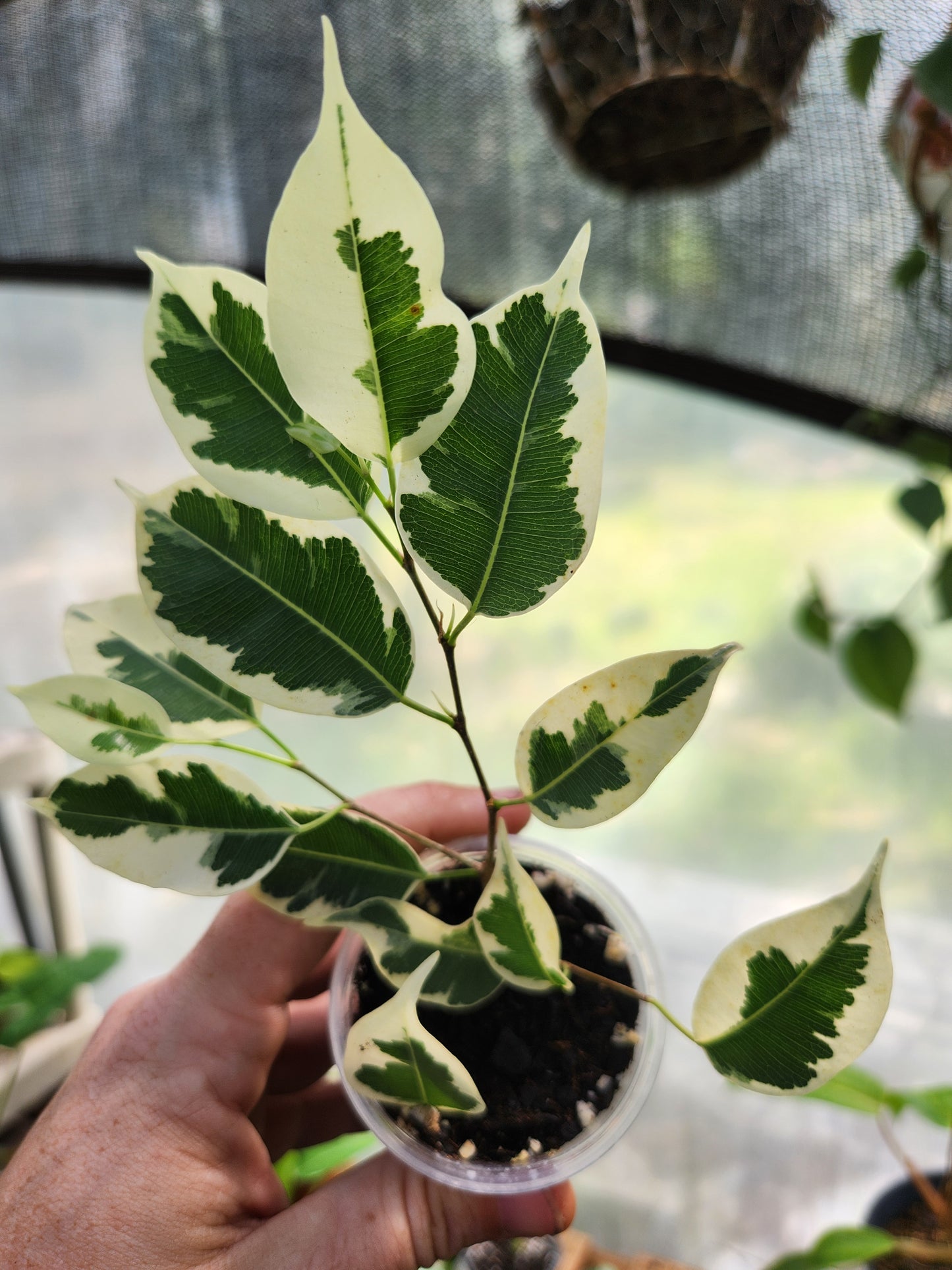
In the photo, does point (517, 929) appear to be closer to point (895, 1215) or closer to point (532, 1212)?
point (532, 1212)

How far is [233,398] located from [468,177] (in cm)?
56

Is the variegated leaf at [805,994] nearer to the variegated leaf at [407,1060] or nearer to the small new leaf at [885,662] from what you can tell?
the variegated leaf at [407,1060]

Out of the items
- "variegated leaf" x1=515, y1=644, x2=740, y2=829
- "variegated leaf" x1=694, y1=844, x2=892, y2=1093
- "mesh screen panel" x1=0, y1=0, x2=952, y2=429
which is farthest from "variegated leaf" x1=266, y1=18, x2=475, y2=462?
"mesh screen panel" x1=0, y1=0, x2=952, y2=429

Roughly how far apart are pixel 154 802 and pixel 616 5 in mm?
573

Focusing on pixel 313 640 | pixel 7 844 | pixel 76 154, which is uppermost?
pixel 76 154

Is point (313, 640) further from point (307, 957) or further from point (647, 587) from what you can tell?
point (647, 587)

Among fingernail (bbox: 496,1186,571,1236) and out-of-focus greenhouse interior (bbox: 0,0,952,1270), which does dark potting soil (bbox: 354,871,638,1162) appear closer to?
fingernail (bbox: 496,1186,571,1236)

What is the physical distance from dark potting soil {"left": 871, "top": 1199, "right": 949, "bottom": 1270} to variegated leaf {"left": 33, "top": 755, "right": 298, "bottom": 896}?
2.79ft

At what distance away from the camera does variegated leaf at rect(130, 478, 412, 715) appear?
0.91 ft

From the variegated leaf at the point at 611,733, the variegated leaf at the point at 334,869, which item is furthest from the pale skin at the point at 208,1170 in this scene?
the variegated leaf at the point at 611,733

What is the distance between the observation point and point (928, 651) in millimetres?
1110

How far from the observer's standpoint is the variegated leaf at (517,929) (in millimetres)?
298

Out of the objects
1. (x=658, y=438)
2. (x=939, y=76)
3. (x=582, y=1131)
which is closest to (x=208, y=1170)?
(x=582, y=1131)

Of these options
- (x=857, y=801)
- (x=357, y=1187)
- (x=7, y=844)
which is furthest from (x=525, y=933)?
(x=7, y=844)
